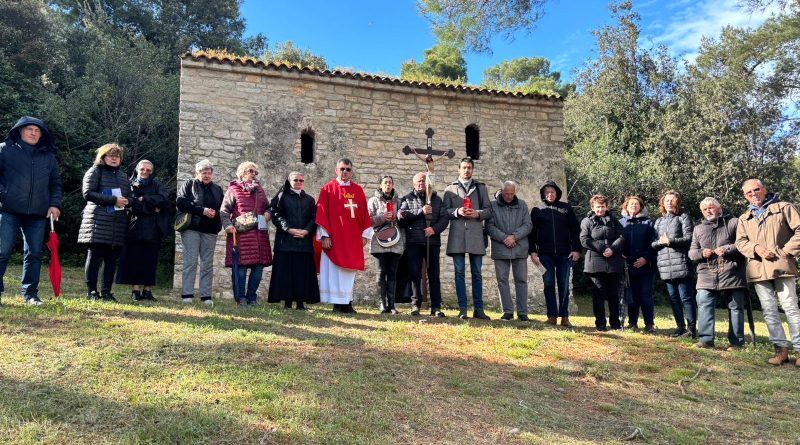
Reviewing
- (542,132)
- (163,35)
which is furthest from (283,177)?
(163,35)

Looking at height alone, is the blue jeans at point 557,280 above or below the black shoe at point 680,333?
above

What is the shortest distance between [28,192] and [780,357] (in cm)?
723

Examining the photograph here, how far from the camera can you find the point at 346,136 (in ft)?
34.5

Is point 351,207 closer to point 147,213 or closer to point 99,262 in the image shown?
point 147,213

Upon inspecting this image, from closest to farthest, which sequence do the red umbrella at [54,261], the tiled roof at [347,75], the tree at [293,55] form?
the red umbrella at [54,261] → the tiled roof at [347,75] → the tree at [293,55]

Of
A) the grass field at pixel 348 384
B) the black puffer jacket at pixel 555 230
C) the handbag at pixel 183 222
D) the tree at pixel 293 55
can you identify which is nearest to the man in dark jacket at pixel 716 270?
the grass field at pixel 348 384

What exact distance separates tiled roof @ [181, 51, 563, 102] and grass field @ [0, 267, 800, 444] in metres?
5.67

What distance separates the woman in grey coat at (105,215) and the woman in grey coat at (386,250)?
9.20 ft

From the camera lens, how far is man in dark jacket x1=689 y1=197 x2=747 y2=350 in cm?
555

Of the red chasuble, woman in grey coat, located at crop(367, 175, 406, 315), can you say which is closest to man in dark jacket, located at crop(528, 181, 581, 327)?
woman in grey coat, located at crop(367, 175, 406, 315)

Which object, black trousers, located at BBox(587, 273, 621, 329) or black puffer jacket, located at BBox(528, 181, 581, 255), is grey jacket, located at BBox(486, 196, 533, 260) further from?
black trousers, located at BBox(587, 273, 621, 329)

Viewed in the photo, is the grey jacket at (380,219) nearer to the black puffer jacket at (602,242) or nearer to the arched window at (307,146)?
the black puffer jacket at (602,242)

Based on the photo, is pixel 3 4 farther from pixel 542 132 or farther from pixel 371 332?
pixel 371 332

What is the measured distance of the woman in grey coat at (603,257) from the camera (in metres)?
6.36
